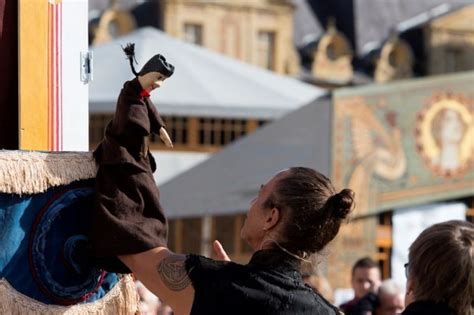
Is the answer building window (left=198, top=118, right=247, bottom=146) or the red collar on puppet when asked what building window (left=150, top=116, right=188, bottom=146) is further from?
the red collar on puppet

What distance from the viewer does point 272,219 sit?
322 cm

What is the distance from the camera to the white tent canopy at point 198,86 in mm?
16406

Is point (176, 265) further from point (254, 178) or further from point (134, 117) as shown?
point (254, 178)

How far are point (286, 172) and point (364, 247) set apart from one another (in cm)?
1127

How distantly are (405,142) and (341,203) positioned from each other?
11786 mm

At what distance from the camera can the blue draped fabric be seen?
322 centimetres

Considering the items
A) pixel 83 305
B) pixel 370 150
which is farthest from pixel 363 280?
pixel 370 150

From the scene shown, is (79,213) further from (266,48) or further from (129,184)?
(266,48)

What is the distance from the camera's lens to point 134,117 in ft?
10.7

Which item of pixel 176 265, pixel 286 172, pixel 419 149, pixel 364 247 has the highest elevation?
pixel 286 172

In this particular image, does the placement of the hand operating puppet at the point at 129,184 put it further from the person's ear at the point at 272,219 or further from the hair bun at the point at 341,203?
the hair bun at the point at 341,203

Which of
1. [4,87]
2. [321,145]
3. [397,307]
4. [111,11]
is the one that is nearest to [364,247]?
[321,145]

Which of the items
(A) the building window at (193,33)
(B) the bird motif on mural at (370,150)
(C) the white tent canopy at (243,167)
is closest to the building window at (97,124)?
(C) the white tent canopy at (243,167)

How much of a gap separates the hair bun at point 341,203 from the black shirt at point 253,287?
0.52ft
